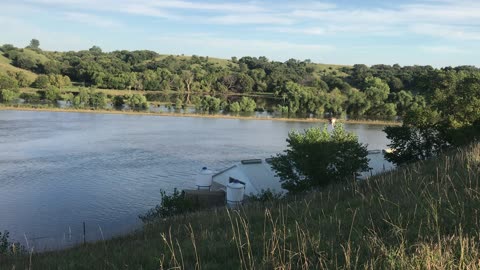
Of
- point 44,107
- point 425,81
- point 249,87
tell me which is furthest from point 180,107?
point 425,81

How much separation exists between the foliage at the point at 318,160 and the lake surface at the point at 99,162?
6.04 meters

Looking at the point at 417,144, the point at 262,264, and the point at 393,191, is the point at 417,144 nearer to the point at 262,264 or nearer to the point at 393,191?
the point at 393,191

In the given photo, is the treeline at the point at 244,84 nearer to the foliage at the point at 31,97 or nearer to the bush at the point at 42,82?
the bush at the point at 42,82

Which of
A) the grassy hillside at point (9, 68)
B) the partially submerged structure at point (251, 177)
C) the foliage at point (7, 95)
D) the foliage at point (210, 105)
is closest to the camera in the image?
the partially submerged structure at point (251, 177)

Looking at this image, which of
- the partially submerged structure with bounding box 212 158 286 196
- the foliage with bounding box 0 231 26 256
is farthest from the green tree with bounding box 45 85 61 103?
the foliage with bounding box 0 231 26 256

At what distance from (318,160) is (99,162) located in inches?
874

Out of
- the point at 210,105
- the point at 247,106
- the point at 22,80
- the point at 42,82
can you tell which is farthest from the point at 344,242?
the point at 22,80

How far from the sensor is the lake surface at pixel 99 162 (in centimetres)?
2483

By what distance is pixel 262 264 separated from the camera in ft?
14.2

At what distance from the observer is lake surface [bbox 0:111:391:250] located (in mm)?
24828

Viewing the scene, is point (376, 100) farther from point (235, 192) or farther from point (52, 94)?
point (235, 192)

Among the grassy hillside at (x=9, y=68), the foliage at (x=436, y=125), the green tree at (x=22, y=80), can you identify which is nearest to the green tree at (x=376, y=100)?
the foliage at (x=436, y=125)

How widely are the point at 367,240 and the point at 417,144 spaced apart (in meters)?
29.4

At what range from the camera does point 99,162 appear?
40.2 metres
